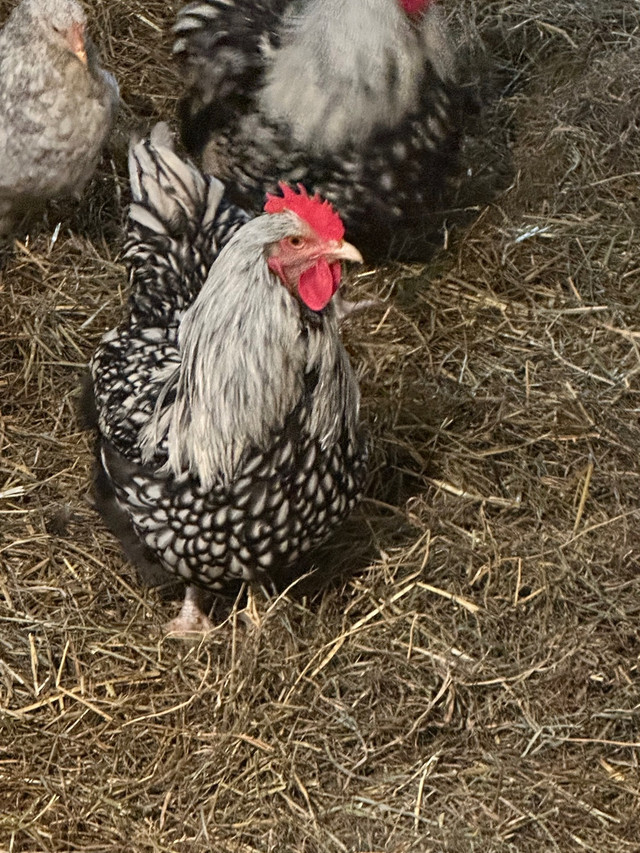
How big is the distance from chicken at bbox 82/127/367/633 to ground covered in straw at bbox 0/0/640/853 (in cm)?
29

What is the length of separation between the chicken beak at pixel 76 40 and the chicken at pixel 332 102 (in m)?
0.42

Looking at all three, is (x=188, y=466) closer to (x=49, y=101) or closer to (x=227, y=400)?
(x=227, y=400)

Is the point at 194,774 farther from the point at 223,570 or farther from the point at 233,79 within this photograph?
the point at 233,79

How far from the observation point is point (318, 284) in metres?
2.29

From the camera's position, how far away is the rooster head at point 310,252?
2246 millimetres

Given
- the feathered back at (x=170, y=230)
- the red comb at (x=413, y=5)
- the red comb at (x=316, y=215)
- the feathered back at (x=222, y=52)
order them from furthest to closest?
1. the feathered back at (x=222, y=52)
2. the red comb at (x=413, y=5)
3. the feathered back at (x=170, y=230)
4. the red comb at (x=316, y=215)

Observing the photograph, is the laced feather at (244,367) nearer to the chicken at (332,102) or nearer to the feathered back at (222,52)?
the chicken at (332,102)

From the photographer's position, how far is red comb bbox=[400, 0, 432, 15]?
3293 mm

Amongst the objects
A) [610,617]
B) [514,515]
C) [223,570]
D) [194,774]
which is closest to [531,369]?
[514,515]

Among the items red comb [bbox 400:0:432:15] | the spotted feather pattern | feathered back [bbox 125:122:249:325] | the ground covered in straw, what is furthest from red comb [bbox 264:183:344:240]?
red comb [bbox 400:0:432:15]

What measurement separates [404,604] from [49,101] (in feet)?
6.50

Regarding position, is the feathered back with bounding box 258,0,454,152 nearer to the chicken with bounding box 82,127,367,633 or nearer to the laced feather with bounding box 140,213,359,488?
the chicken with bounding box 82,127,367,633

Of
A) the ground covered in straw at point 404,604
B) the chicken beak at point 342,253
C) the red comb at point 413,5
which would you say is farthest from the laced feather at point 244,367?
the red comb at point 413,5

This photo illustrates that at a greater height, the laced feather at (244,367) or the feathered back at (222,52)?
the feathered back at (222,52)
